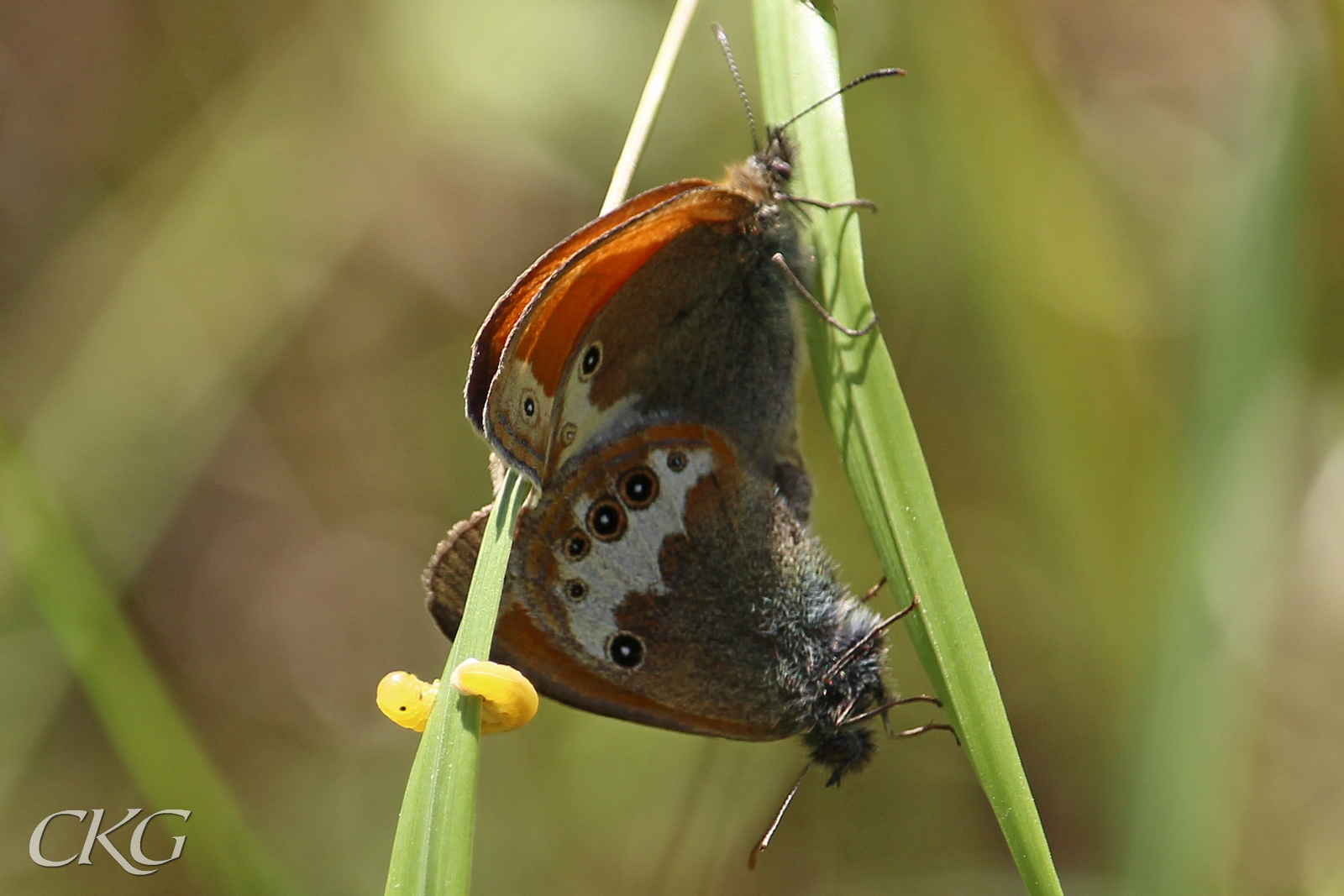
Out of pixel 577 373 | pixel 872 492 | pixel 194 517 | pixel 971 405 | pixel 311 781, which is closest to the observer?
pixel 872 492

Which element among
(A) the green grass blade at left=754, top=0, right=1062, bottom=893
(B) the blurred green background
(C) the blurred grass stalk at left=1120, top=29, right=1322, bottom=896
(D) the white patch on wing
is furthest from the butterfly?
(B) the blurred green background

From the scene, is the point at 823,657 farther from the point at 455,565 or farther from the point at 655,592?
the point at 455,565

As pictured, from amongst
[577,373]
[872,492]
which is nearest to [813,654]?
[872,492]

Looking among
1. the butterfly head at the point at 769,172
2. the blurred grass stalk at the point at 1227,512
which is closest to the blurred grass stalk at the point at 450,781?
the butterfly head at the point at 769,172

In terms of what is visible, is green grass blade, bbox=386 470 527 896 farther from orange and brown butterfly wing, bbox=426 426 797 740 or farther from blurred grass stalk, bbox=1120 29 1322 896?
blurred grass stalk, bbox=1120 29 1322 896

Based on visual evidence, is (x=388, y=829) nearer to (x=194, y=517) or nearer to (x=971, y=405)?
(x=194, y=517)
